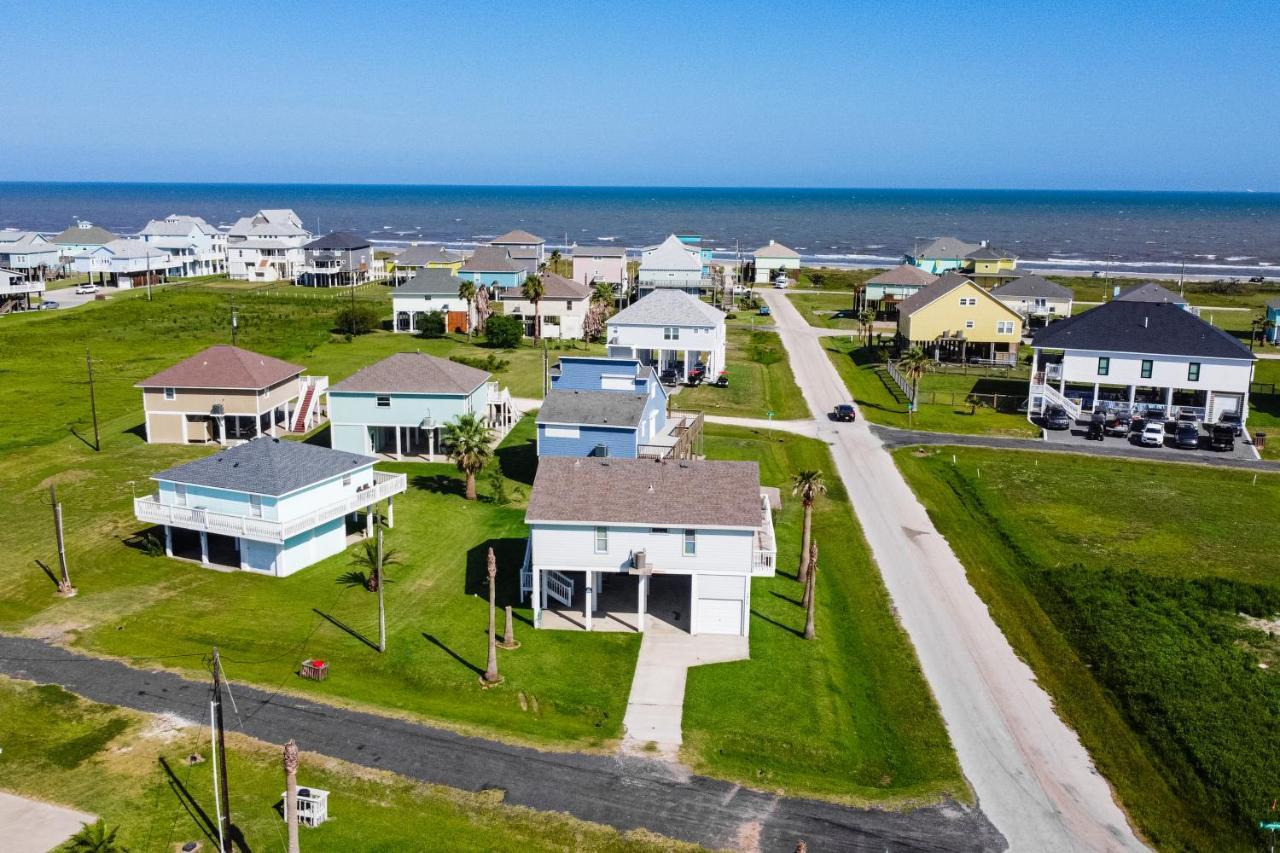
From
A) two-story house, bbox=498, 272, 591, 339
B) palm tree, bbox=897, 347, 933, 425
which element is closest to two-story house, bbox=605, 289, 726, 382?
palm tree, bbox=897, 347, 933, 425

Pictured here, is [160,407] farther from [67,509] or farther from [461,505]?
[461,505]

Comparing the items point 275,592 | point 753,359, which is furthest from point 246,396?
point 753,359

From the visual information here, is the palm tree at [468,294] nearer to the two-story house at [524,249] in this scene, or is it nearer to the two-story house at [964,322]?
the two-story house at [524,249]

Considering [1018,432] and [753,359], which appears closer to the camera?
[1018,432]

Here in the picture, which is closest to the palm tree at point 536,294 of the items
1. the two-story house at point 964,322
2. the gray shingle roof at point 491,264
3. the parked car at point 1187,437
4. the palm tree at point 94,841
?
the gray shingle roof at point 491,264

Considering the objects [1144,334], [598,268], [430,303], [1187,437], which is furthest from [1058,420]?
[598,268]

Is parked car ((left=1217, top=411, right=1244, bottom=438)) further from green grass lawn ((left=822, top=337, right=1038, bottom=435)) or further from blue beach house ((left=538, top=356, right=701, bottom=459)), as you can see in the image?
blue beach house ((left=538, top=356, right=701, bottom=459))
